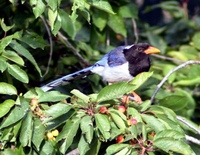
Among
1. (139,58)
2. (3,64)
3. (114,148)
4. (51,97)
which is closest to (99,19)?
(139,58)

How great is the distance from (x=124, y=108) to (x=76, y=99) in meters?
0.26

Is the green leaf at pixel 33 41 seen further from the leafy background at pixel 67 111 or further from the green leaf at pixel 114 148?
the green leaf at pixel 114 148

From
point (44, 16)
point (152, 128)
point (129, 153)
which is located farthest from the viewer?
point (44, 16)

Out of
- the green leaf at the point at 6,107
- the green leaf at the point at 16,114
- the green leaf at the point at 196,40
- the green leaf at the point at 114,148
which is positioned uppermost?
the green leaf at the point at 6,107

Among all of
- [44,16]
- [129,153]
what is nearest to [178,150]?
[129,153]

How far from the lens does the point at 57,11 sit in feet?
10.9

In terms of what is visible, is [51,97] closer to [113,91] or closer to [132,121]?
[113,91]

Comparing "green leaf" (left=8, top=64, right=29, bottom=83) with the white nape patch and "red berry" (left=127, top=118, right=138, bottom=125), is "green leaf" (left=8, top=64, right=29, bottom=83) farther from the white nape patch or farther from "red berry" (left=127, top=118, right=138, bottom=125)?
the white nape patch

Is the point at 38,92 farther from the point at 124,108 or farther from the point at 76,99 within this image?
the point at 124,108

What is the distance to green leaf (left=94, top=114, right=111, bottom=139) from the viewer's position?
117 inches

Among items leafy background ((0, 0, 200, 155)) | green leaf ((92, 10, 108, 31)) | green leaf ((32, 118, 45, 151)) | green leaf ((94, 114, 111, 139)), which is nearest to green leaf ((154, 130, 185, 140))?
leafy background ((0, 0, 200, 155))

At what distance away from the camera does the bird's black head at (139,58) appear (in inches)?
181

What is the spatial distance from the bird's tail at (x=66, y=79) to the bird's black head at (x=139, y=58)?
0.31m

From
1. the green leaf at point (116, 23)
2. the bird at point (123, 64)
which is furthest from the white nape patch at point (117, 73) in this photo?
the green leaf at point (116, 23)
